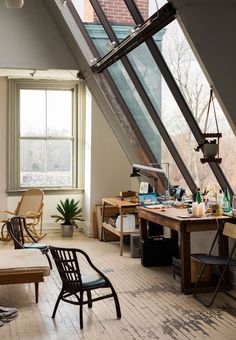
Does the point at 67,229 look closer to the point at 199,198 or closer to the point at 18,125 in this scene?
the point at 18,125

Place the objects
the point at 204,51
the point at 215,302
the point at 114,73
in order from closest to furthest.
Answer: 1. the point at 204,51
2. the point at 215,302
3. the point at 114,73

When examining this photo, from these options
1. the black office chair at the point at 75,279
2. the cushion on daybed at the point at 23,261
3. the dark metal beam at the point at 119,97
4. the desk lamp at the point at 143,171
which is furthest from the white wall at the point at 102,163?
the black office chair at the point at 75,279

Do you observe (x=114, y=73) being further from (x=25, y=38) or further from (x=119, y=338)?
(x=119, y=338)

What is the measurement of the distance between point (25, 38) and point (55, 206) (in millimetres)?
2990

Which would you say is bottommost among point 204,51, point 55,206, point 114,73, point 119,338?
point 119,338

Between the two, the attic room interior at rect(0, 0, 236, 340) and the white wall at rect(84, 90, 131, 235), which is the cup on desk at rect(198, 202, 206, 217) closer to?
the attic room interior at rect(0, 0, 236, 340)

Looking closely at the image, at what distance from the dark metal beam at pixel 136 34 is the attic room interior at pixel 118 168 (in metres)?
0.02

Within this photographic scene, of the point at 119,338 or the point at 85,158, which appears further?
the point at 85,158

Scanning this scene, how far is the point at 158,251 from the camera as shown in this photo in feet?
21.6

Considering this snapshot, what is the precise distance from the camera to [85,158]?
9.11m

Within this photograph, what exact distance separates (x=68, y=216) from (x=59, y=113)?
185 cm

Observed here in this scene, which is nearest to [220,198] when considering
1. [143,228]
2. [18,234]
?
[143,228]

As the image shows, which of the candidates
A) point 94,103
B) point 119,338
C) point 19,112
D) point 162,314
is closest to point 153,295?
point 162,314

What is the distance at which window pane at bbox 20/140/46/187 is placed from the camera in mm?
9062
